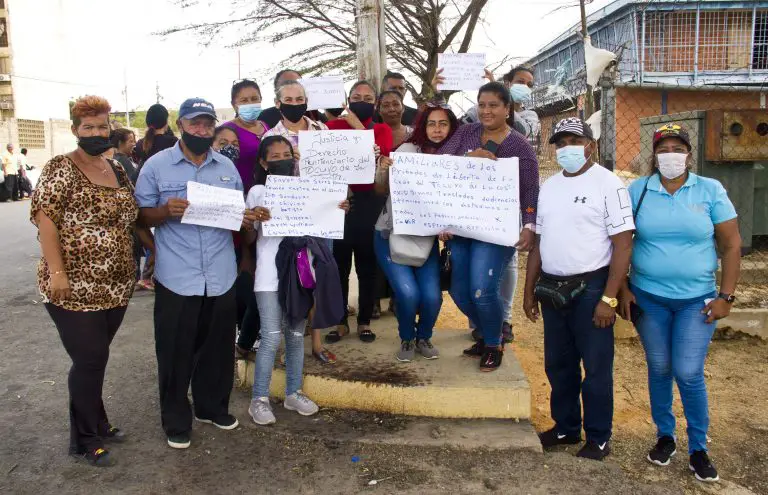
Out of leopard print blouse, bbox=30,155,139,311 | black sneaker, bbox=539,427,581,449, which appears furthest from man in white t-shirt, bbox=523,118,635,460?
leopard print blouse, bbox=30,155,139,311

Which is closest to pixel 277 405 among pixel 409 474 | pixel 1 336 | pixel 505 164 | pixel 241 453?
pixel 241 453

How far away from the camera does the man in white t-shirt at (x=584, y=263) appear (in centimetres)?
343

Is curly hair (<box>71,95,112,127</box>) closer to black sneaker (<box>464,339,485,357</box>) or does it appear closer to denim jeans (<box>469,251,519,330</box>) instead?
black sneaker (<box>464,339,485,357</box>)

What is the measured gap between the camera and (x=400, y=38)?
10.7 m

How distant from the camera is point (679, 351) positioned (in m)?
3.47

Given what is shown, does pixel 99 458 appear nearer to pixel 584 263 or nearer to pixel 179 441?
pixel 179 441

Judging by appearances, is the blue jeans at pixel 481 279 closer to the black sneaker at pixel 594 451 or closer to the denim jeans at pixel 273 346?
the denim jeans at pixel 273 346

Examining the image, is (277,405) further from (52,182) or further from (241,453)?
(52,182)

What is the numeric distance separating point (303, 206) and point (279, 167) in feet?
0.96

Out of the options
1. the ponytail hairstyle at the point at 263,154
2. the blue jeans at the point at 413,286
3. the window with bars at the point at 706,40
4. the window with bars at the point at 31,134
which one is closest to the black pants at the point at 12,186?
the window with bars at the point at 31,134

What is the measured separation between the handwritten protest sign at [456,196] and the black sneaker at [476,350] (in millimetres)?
895

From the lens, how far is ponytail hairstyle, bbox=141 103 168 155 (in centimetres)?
672

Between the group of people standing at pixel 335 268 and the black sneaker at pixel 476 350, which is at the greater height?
the group of people standing at pixel 335 268

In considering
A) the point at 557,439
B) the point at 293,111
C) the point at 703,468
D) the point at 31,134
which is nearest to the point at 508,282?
the point at 557,439
